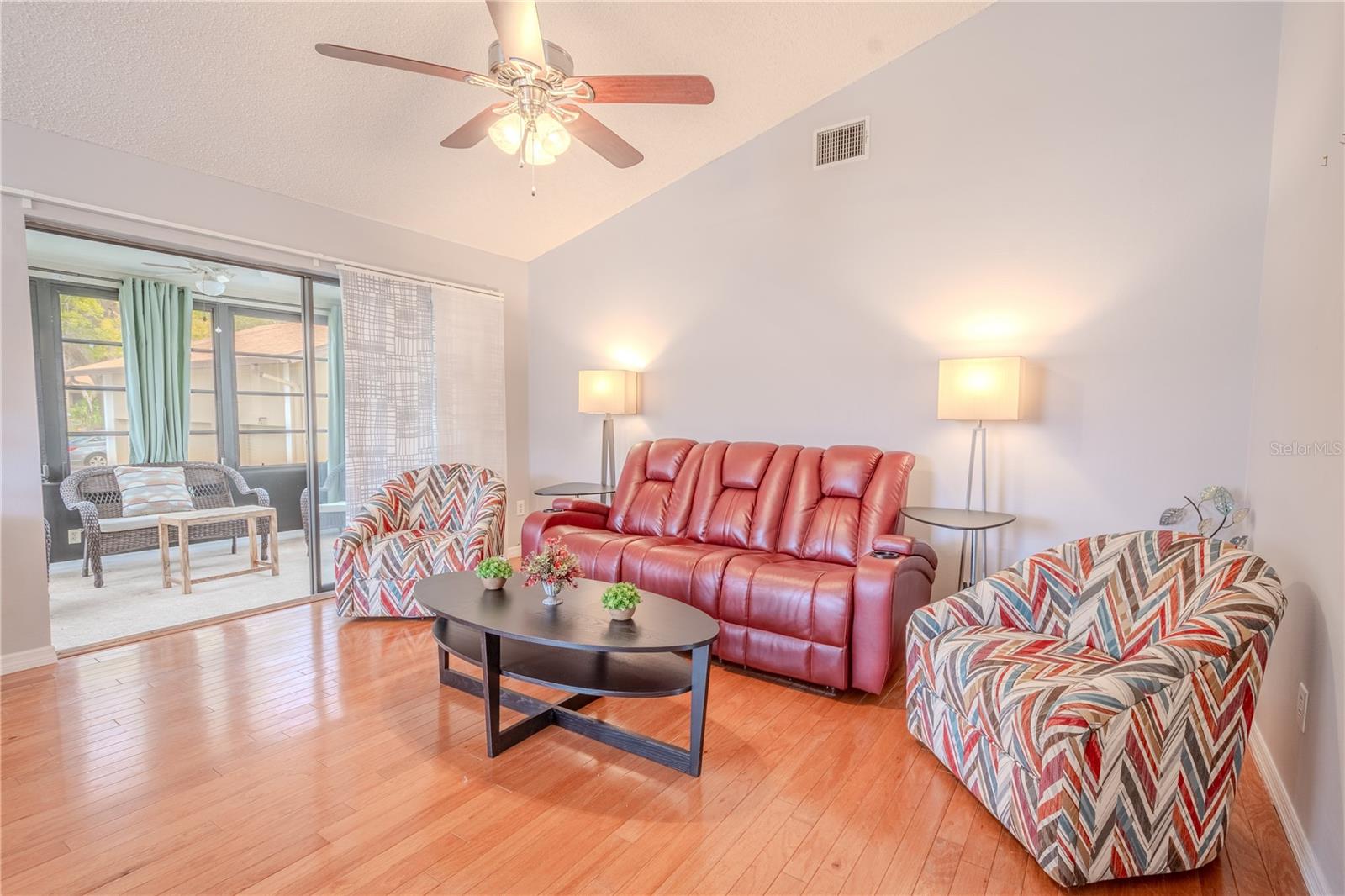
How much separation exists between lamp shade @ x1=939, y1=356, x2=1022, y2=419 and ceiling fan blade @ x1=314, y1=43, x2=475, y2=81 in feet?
8.17

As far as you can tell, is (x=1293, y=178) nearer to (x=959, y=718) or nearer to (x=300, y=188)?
(x=959, y=718)

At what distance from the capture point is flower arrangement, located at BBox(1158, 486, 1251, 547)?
263cm

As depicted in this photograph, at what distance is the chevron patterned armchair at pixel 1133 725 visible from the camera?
157 cm

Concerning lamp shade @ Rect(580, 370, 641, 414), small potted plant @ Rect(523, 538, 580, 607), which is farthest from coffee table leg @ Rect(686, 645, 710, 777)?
lamp shade @ Rect(580, 370, 641, 414)

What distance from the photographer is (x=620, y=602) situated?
228 centimetres

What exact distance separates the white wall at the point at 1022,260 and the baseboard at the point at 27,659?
3.66m

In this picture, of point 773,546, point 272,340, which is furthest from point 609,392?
point 272,340

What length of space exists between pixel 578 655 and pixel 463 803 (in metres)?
0.65

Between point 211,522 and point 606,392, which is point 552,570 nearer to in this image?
point 606,392

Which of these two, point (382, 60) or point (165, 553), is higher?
point (382, 60)

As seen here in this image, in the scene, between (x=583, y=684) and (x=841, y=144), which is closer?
(x=583, y=684)

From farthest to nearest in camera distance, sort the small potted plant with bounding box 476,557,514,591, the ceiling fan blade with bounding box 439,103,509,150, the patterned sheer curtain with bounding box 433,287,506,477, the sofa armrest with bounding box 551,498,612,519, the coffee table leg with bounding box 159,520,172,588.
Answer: the patterned sheer curtain with bounding box 433,287,506,477
the coffee table leg with bounding box 159,520,172,588
the sofa armrest with bounding box 551,498,612,519
the small potted plant with bounding box 476,557,514,591
the ceiling fan blade with bounding box 439,103,509,150

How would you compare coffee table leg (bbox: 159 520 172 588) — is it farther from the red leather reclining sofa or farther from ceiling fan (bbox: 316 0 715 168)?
ceiling fan (bbox: 316 0 715 168)

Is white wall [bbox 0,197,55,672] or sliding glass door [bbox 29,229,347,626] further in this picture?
sliding glass door [bbox 29,229,347,626]
